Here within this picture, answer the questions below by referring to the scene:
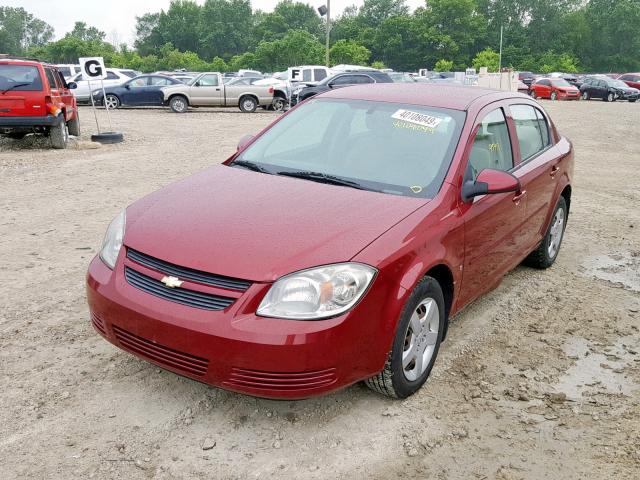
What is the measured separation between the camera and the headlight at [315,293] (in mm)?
2869

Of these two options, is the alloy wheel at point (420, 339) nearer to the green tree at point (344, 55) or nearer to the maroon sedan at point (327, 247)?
the maroon sedan at point (327, 247)

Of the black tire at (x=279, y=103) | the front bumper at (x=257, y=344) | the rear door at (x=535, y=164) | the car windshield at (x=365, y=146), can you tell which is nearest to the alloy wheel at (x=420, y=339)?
the front bumper at (x=257, y=344)

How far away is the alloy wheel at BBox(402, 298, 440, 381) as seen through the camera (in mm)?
3381

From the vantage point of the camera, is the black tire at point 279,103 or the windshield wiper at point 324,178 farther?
the black tire at point 279,103

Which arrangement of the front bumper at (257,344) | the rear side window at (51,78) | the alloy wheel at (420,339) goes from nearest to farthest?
the front bumper at (257,344) < the alloy wheel at (420,339) < the rear side window at (51,78)

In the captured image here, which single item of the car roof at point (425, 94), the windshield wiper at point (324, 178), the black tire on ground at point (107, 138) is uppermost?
the car roof at point (425, 94)

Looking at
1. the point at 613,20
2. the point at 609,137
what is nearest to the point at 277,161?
the point at 609,137

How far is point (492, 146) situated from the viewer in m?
4.34

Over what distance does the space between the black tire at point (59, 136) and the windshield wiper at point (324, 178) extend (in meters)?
10.4

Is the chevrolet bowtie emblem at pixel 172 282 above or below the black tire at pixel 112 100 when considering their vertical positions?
above

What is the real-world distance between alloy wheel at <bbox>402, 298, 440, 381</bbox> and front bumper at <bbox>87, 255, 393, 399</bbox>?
31 cm

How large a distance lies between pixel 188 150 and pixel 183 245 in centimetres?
1056

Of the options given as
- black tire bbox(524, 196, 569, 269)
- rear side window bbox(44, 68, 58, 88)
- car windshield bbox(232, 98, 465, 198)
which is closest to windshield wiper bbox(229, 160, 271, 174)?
car windshield bbox(232, 98, 465, 198)

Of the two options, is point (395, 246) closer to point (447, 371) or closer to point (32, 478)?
point (447, 371)
